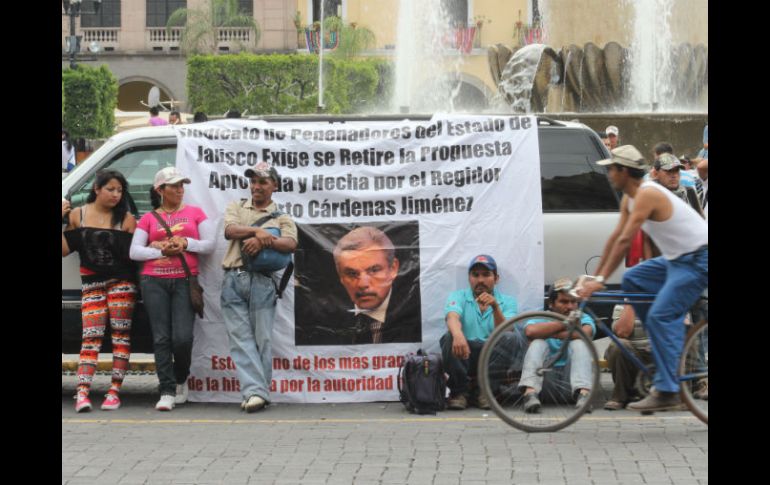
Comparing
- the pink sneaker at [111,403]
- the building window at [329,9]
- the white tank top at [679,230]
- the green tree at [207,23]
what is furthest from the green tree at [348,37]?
the white tank top at [679,230]

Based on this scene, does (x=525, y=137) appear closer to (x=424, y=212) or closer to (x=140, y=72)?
(x=424, y=212)

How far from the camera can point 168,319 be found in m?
9.55

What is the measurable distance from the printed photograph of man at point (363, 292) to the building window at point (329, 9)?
54349mm

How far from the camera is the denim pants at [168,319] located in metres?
9.50

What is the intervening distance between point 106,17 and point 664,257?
59593mm

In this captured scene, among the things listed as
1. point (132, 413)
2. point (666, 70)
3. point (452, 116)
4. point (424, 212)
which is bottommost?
point (132, 413)

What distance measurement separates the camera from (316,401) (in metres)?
9.77

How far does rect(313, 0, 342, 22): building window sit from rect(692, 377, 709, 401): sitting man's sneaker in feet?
186

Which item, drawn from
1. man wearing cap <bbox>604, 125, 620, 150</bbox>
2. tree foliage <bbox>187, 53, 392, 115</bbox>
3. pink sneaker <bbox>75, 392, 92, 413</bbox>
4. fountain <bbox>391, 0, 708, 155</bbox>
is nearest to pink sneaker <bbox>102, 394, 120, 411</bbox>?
pink sneaker <bbox>75, 392, 92, 413</bbox>

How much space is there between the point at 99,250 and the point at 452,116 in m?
2.76

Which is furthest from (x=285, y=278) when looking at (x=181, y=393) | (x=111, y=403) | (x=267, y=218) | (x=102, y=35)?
(x=102, y=35)

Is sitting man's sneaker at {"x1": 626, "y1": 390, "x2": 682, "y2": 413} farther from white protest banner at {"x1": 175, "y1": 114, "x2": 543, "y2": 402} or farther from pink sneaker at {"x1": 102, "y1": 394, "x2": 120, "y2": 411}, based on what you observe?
pink sneaker at {"x1": 102, "y1": 394, "x2": 120, "y2": 411}

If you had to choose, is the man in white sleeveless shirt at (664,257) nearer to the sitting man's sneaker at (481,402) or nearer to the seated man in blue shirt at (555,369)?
the seated man in blue shirt at (555,369)
